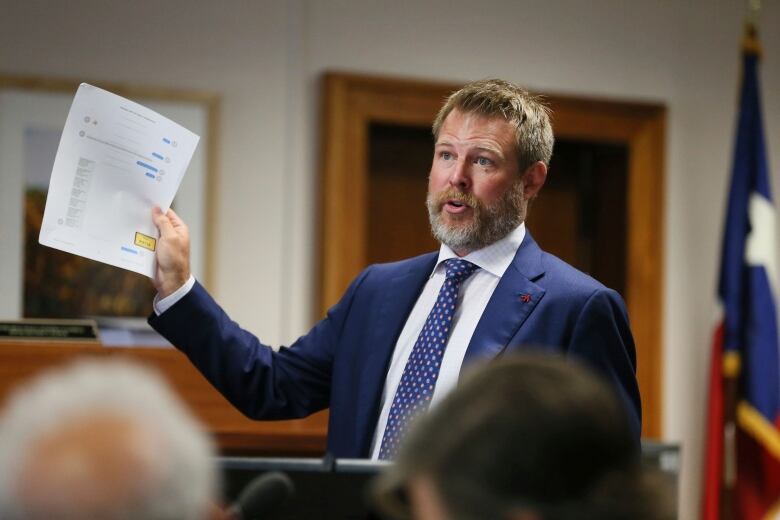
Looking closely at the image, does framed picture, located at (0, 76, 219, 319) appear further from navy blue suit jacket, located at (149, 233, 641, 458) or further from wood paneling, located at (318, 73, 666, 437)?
navy blue suit jacket, located at (149, 233, 641, 458)

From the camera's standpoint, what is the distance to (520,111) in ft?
7.77

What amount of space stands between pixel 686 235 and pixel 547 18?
1.10m

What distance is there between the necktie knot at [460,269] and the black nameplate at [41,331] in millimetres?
1113

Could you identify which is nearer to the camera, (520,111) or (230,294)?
(520,111)

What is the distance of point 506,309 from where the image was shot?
7.14 ft

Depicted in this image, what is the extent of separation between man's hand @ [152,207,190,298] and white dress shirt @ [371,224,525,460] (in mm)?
437

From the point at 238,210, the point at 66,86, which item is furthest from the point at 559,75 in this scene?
the point at 66,86

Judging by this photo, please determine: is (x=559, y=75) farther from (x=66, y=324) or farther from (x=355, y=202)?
(x=66, y=324)

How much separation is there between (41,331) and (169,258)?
2.92ft

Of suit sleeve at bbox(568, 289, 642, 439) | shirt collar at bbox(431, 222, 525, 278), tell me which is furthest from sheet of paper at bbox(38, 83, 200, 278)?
suit sleeve at bbox(568, 289, 642, 439)

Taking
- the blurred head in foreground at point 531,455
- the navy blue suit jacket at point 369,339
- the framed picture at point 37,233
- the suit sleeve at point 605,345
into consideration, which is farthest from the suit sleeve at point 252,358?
the framed picture at point 37,233

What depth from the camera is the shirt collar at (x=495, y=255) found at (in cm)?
229

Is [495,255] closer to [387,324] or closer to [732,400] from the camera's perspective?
[387,324]

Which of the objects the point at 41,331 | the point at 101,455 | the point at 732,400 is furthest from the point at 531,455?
the point at 732,400
